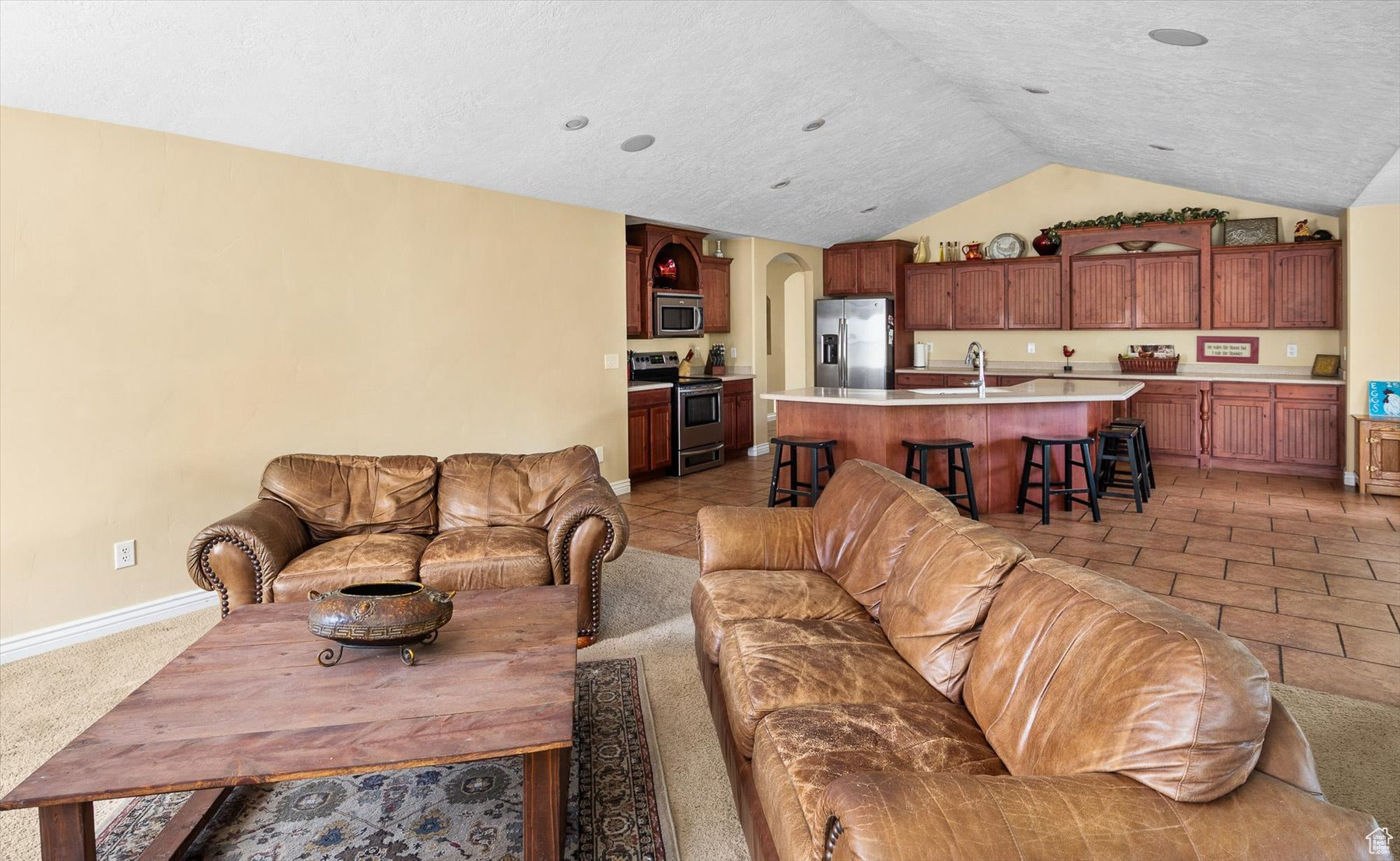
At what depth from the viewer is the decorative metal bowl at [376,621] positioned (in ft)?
7.68

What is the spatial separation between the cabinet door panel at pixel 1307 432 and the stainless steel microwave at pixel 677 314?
213 inches

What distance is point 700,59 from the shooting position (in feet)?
14.9

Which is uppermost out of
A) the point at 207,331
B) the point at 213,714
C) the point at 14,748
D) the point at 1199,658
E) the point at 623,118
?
the point at 623,118

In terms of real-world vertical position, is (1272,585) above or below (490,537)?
below

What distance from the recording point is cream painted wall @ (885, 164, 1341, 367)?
303 inches

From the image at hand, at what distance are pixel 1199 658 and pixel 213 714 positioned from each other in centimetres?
220

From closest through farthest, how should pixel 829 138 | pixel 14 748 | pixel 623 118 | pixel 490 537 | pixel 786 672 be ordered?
pixel 786 672 < pixel 14 748 < pixel 490 537 < pixel 623 118 < pixel 829 138

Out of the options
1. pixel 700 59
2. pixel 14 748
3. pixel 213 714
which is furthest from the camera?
pixel 700 59

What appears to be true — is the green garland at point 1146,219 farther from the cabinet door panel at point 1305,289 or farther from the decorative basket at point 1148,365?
the decorative basket at point 1148,365

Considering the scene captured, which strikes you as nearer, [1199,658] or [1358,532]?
[1199,658]

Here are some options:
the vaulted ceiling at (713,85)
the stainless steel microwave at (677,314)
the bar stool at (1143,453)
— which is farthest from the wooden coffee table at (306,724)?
the bar stool at (1143,453)

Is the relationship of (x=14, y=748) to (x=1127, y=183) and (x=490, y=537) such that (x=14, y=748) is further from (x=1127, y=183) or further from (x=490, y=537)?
(x=1127, y=183)

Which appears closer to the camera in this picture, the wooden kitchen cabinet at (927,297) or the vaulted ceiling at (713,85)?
the vaulted ceiling at (713,85)

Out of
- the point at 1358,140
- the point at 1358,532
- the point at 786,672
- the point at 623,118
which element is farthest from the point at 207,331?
the point at 1358,532
